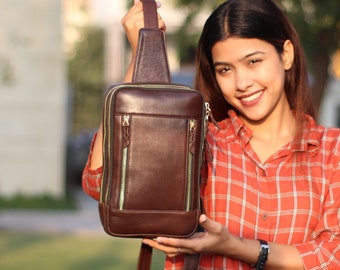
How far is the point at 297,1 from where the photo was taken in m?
11.5

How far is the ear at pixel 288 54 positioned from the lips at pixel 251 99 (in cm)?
18

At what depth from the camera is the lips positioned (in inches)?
111

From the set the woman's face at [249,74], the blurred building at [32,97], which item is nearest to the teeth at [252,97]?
the woman's face at [249,74]

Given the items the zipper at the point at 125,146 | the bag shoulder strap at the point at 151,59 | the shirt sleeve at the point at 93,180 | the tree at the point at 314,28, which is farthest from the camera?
the tree at the point at 314,28

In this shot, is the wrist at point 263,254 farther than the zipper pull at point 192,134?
Yes

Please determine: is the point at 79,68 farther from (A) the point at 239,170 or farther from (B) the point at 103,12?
(A) the point at 239,170

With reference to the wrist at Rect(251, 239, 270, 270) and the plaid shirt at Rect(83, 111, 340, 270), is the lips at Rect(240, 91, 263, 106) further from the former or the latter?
the wrist at Rect(251, 239, 270, 270)

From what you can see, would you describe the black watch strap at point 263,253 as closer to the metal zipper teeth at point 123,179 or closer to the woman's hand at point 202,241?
the woman's hand at point 202,241

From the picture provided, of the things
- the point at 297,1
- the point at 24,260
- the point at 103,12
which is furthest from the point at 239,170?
the point at 103,12

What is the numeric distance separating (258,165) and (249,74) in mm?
276

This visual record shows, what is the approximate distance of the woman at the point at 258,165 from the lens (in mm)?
2770

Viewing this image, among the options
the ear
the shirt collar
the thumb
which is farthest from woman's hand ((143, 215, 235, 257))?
the ear

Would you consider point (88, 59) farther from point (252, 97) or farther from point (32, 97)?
point (252, 97)

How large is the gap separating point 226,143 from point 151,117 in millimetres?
441
